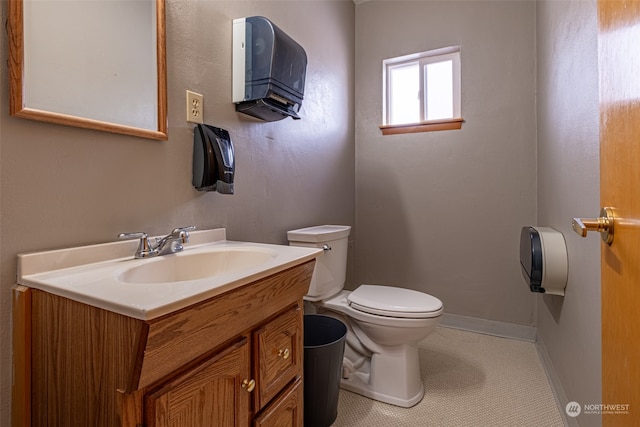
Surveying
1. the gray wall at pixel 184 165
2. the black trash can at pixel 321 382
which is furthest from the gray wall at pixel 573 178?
the gray wall at pixel 184 165

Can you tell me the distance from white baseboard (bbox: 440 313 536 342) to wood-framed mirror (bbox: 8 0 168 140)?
7.31ft

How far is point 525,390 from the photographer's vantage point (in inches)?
62.6

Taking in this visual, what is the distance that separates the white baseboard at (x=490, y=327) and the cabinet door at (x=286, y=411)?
63.7 inches

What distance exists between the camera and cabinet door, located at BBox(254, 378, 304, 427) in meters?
0.90

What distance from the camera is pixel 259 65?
1348mm

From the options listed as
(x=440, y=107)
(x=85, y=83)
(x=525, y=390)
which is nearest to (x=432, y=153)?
(x=440, y=107)

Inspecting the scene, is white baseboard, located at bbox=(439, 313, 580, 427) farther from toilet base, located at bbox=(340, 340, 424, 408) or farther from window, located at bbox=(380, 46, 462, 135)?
window, located at bbox=(380, 46, 462, 135)

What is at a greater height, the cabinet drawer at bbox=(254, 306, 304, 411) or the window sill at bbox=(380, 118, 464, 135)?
the window sill at bbox=(380, 118, 464, 135)

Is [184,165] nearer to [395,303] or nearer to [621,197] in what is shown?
[395,303]

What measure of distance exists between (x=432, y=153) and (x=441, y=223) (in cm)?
52

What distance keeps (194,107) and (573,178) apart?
5.00 ft

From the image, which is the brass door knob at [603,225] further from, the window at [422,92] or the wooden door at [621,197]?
the window at [422,92]

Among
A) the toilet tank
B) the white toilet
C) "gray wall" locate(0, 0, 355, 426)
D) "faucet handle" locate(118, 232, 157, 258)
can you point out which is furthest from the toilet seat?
"faucet handle" locate(118, 232, 157, 258)

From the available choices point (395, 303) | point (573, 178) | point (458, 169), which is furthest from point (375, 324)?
point (458, 169)
